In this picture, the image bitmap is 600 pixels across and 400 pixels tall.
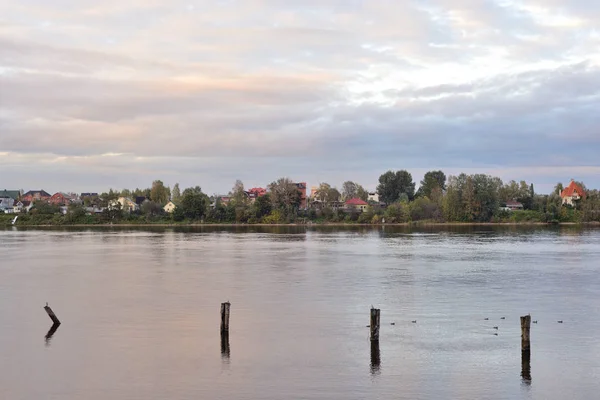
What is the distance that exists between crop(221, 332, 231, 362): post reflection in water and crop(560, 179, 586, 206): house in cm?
14644

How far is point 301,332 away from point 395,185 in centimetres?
16654

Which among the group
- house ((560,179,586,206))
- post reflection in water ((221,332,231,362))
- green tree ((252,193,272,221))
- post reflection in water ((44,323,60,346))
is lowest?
post reflection in water ((44,323,60,346))

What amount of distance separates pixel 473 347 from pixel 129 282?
93.1 ft

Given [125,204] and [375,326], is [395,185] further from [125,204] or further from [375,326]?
[375,326]

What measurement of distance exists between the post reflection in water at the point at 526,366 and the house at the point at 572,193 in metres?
145

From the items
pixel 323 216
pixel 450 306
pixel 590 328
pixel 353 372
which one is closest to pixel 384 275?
pixel 450 306

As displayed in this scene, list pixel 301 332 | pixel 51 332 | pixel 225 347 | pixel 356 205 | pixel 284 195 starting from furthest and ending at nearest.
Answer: pixel 356 205
pixel 284 195
pixel 51 332
pixel 301 332
pixel 225 347

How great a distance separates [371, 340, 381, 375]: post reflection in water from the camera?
2233cm

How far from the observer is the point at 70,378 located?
22281 mm

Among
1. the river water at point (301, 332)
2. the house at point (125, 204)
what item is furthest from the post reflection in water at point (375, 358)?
the house at point (125, 204)

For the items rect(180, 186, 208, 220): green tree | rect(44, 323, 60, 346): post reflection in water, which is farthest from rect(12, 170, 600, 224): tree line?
rect(44, 323, 60, 346): post reflection in water

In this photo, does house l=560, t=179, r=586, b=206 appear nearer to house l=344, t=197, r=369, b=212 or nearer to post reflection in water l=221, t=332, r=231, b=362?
house l=344, t=197, r=369, b=212

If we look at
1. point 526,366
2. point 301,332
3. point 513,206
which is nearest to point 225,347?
→ point 301,332

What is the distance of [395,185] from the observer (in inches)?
7574
